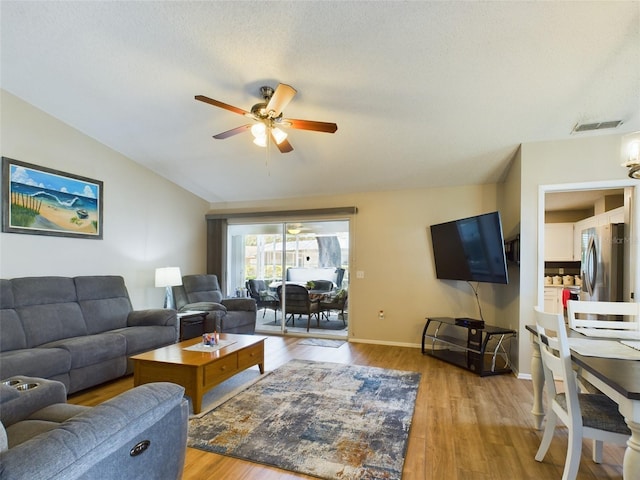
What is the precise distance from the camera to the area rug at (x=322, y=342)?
5.01 metres

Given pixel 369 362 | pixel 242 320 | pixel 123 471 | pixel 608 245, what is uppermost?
pixel 608 245

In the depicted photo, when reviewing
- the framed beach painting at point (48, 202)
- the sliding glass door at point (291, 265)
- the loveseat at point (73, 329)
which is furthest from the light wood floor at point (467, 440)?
the sliding glass door at point (291, 265)

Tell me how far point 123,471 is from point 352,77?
2.91 meters

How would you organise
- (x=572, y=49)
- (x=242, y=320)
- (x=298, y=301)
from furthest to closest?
(x=298, y=301) → (x=242, y=320) → (x=572, y=49)

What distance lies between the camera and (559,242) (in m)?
5.54

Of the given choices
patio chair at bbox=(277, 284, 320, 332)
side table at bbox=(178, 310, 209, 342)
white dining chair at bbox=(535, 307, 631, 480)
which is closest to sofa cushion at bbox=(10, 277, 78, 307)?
side table at bbox=(178, 310, 209, 342)

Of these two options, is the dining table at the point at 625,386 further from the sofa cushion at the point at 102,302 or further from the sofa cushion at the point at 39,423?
the sofa cushion at the point at 102,302

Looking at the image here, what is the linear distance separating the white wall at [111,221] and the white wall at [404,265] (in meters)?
2.71

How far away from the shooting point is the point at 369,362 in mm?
4164

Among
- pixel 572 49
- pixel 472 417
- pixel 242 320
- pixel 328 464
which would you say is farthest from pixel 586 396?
pixel 242 320

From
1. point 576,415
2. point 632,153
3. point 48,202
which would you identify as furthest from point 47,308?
point 632,153

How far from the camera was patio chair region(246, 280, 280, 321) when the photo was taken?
6.05m

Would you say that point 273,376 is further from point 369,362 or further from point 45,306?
point 45,306

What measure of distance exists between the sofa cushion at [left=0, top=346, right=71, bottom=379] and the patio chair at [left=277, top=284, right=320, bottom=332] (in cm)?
330
